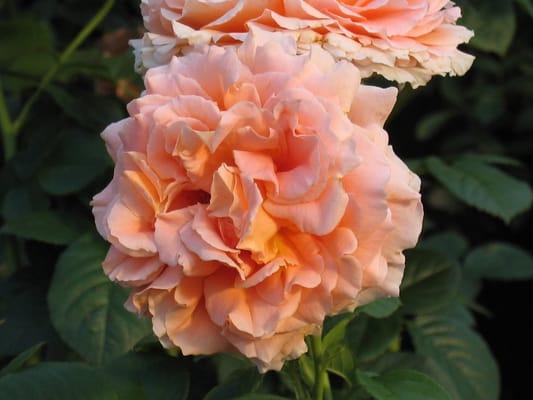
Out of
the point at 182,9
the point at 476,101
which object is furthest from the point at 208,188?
the point at 476,101

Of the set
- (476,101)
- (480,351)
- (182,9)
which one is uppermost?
(182,9)

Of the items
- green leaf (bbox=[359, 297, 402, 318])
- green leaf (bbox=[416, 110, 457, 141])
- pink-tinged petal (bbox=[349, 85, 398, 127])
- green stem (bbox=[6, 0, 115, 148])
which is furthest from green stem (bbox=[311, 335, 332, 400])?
green leaf (bbox=[416, 110, 457, 141])

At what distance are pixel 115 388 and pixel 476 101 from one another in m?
1.63

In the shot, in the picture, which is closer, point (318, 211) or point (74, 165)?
point (318, 211)

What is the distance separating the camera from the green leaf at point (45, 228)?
50.2 inches

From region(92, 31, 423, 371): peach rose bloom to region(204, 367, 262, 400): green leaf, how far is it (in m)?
0.22

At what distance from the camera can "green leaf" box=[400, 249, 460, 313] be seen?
130 cm

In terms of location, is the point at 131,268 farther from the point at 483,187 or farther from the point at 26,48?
the point at 26,48

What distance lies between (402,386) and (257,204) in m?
0.31

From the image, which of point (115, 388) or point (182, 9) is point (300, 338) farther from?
point (182, 9)

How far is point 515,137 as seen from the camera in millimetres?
2455

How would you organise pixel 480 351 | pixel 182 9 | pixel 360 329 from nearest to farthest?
pixel 182 9 < pixel 360 329 < pixel 480 351

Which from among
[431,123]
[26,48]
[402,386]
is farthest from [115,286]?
[431,123]

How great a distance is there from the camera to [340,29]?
0.85m
